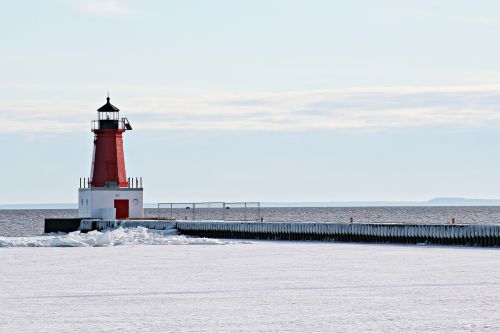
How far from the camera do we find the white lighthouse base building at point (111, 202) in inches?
2330

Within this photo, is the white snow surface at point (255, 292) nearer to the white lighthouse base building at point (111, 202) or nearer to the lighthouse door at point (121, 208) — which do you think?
the white lighthouse base building at point (111, 202)

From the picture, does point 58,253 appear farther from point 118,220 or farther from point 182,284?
point 118,220

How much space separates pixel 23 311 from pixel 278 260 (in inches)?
568

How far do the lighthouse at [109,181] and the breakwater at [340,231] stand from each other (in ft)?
5.14

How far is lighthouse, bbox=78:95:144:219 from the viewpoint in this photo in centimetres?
5919

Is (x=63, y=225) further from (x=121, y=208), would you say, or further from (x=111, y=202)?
(x=121, y=208)

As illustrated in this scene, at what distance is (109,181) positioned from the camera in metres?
59.1

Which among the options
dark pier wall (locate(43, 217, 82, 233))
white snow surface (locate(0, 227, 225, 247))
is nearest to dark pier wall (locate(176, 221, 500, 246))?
white snow surface (locate(0, 227, 225, 247))

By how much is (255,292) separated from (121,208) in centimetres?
3912

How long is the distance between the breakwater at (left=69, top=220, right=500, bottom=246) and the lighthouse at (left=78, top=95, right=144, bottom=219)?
1567mm

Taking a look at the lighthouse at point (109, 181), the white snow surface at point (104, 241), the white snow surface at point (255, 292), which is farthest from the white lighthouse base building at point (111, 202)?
the white snow surface at point (255, 292)

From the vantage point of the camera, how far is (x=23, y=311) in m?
18.5

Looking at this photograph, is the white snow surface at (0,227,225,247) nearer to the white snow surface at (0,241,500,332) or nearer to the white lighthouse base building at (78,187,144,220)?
the white snow surface at (0,241,500,332)

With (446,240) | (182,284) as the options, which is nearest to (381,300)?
(182,284)
